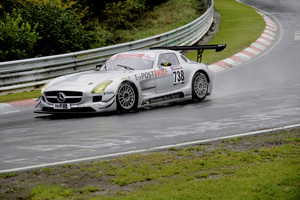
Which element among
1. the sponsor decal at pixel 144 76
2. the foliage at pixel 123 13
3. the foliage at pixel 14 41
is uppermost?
the foliage at pixel 123 13

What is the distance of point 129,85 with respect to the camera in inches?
411

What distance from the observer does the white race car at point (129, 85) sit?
10.1 meters

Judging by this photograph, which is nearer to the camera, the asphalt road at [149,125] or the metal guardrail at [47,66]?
the asphalt road at [149,125]

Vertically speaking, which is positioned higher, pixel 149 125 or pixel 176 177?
pixel 149 125

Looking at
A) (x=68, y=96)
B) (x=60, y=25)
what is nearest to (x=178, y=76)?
(x=68, y=96)

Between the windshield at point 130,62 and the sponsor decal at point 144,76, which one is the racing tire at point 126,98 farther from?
the windshield at point 130,62

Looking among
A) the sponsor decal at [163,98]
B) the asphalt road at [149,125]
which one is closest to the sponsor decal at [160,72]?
the sponsor decal at [163,98]

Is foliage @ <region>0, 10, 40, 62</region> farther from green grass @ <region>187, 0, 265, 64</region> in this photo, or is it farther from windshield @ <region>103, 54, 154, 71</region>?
windshield @ <region>103, 54, 154, 71</region>

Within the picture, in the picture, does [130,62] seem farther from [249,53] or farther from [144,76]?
[249,53]

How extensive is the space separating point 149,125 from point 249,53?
40.3ft

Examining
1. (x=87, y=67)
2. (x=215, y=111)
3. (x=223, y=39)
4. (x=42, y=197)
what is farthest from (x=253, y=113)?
(x=223, y=39)

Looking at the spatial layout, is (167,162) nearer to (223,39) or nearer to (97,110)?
(97,110)

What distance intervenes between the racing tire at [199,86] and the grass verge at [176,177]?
16.9ft

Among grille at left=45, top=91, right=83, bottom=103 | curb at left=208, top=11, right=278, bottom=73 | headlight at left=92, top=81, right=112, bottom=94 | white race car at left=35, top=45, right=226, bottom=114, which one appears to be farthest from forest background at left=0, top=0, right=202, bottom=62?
headlight at left=92, top=81, right=112, bottom=94
